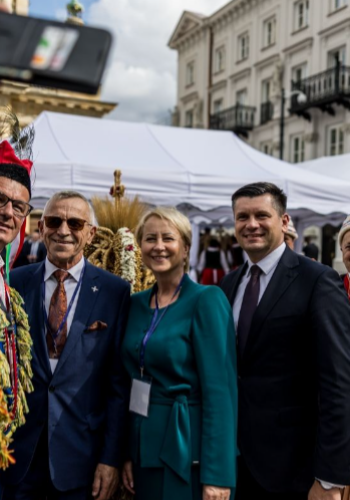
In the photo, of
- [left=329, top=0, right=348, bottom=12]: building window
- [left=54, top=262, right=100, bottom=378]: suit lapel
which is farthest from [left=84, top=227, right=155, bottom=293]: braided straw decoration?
→ [left=329, top=0, right=348, bottom=12]: building window

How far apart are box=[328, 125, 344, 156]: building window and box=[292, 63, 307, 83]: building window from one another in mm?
3026

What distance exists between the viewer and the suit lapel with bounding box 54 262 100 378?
211cm

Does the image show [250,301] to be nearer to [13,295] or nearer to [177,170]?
[13,295]

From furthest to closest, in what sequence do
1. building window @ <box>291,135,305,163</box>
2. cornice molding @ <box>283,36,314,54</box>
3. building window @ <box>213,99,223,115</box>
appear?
building window @ <box>213,99,223,115</box> < building window @ <box>291,135,305,163</box> < cornice molding @ <box>283,36,314,54</box>

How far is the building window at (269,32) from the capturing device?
2582cm

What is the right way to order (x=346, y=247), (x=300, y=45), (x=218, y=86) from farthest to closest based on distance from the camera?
(x=218, y=86) → (x=300, y=45) → (x=346, y=247)

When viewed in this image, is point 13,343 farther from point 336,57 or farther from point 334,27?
point 334,27

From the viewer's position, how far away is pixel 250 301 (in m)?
2.20

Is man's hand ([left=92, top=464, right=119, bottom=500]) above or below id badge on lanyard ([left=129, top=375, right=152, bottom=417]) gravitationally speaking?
below

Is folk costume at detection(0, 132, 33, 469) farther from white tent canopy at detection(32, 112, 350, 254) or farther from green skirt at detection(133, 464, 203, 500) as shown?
white tent canopy at detection(32, 112, 350, 254)

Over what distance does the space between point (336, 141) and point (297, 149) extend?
2.40 meters

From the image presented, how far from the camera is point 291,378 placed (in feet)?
6.81

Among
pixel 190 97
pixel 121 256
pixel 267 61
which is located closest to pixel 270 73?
pixel 267 61

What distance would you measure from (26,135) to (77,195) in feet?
1.06
